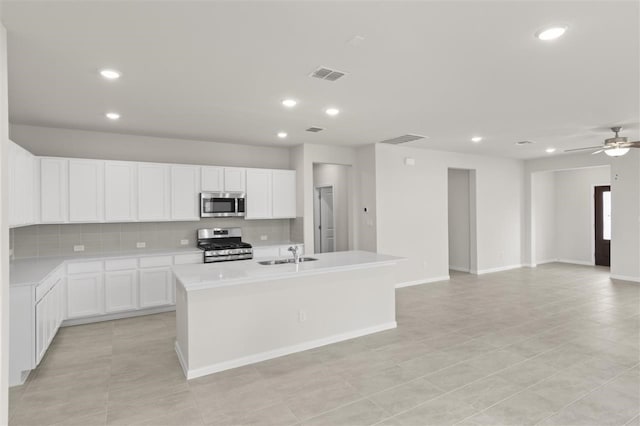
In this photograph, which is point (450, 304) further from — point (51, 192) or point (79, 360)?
Answer: point (51, 192)

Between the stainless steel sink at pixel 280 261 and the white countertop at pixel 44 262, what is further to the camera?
the stainless steel sink at pixel 280 261

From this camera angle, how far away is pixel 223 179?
598 centimetres

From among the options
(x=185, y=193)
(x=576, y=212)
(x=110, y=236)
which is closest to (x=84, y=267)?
(x=110, y=236)

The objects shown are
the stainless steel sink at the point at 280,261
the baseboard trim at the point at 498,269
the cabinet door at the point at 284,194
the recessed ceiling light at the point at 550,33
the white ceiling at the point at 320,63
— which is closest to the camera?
the white ceiling at the point at 320,63

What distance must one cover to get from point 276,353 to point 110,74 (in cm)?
306

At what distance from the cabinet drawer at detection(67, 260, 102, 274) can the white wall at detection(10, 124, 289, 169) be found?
163cm

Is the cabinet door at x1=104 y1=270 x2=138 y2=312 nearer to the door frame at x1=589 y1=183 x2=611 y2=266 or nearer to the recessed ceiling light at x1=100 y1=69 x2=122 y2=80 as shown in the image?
the recessed ceiling light at x1=100 y1=69 x2=122 y2=80

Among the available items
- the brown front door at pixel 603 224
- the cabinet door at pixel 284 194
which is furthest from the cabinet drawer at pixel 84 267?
the brown front door at pixel 603 224

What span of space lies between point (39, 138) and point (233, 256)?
10.3 ft

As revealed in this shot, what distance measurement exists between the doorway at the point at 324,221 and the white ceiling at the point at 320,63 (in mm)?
3589

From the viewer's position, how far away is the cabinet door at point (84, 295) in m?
4.65

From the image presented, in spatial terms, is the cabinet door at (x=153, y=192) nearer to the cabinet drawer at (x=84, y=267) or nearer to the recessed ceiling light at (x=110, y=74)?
the cabinet drawer at (x=84, y=267)

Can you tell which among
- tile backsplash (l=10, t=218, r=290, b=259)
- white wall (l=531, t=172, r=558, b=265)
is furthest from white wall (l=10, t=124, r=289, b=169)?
white wall (l=531, t=172, r=558, b=265)

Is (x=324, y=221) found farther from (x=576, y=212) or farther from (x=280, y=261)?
(x=576, y=212)
